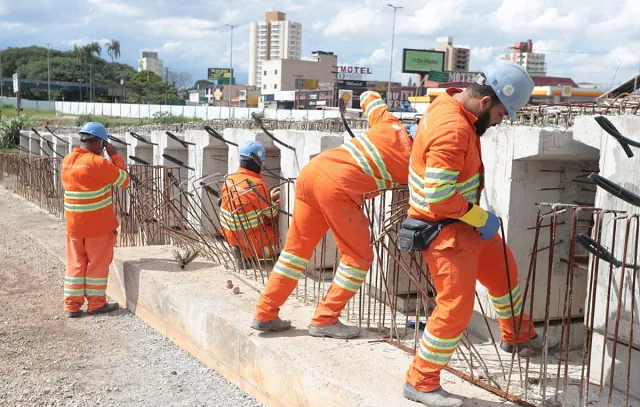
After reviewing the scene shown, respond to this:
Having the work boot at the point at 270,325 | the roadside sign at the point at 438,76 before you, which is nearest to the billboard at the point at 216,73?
the roadside sign at the point at 438,76

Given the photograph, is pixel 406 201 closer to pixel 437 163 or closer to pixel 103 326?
pixel 437 163

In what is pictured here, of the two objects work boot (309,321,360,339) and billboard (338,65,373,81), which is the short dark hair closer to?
work boot (309,321,360,339)

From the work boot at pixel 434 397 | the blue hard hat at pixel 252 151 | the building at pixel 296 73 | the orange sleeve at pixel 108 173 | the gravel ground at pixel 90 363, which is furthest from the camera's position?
the building at pixel 296 73

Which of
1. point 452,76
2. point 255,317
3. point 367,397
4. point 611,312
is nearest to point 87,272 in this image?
point 255,317

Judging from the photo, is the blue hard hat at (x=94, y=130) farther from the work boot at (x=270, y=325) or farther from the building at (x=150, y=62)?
the building at (x=150, y=62)

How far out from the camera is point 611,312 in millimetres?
3848

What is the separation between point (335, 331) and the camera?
4.56 metres

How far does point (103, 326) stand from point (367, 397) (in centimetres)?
364

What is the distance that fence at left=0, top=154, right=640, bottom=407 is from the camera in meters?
3.41

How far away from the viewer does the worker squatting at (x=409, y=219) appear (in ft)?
11.2

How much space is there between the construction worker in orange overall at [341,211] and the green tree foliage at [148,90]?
2996 inches

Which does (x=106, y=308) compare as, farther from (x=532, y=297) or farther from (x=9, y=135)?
(x=9, y=135)

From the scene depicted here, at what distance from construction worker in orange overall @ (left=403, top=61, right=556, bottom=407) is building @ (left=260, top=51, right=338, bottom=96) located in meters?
91.9

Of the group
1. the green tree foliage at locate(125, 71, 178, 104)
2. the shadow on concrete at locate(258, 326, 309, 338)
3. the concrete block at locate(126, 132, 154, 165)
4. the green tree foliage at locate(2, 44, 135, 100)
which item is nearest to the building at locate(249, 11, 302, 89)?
the green tree foliage at locate(2, 44, 135, 100)
